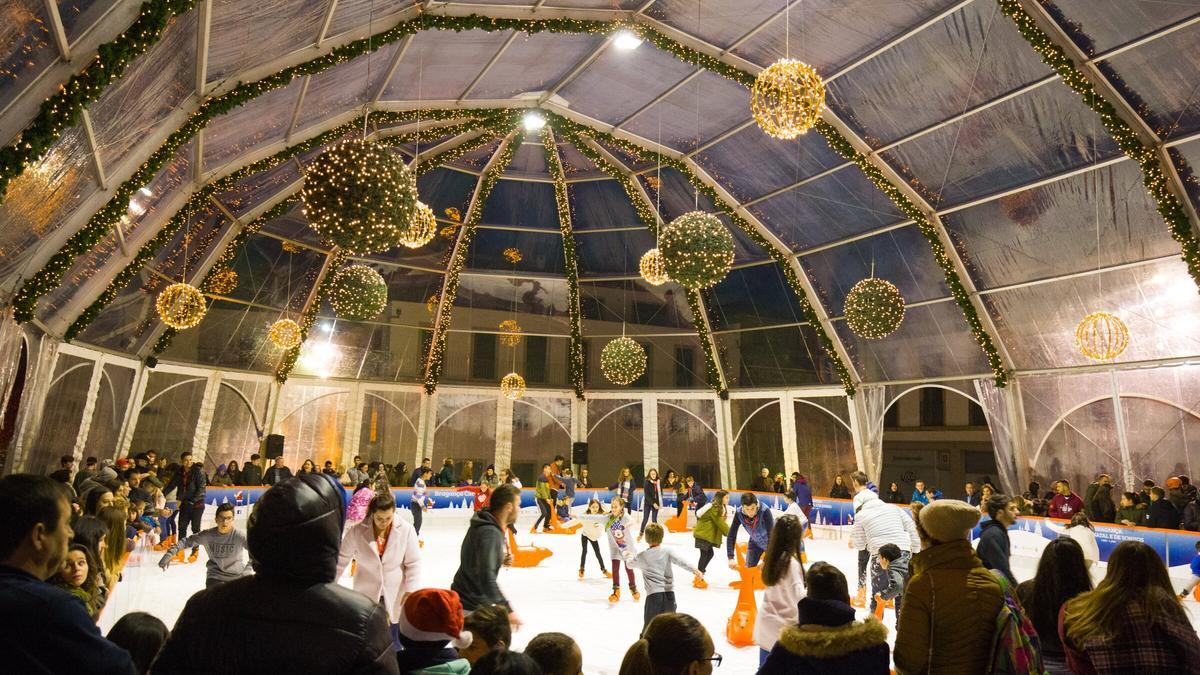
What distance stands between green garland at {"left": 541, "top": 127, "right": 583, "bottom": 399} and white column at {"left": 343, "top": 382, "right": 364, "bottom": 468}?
17.2 feet

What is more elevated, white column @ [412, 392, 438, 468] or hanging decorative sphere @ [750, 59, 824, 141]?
hanging decorative sphere @ [750, 59, 824, 141]

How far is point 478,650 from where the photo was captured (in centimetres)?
262

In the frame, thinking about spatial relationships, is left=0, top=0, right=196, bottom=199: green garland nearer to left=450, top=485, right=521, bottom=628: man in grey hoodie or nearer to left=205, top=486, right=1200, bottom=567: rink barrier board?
left=205, top=486, right=1200, bottom=567: rink barrier board

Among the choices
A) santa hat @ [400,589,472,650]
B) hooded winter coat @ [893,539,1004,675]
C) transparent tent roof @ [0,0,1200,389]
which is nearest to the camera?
santa hat @ [400,589,472,650]

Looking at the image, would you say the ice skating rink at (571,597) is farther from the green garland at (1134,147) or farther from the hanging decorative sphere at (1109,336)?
the green garland at (1134,147)

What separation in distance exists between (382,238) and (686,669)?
482cm

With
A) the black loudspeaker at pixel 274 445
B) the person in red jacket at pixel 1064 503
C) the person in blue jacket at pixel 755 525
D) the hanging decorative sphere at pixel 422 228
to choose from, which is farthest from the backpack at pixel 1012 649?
the black loudspeaker at pixel 274 445

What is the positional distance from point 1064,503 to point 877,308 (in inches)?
176

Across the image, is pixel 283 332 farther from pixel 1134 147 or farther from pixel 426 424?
pixel 1134 147

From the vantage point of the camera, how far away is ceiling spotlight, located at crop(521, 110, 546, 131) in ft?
44.5

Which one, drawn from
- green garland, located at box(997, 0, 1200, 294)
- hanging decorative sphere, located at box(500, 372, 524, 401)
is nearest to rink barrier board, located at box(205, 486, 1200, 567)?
hanging decorative sphere, located at box(500, 372, 524, 401)

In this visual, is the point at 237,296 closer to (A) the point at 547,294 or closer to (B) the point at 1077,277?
(A) the point at 547,294

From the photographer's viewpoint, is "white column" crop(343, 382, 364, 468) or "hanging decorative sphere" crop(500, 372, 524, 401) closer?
"hanging decorative sphere" crop(500, 372, 524, 401)

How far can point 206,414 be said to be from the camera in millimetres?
15586
